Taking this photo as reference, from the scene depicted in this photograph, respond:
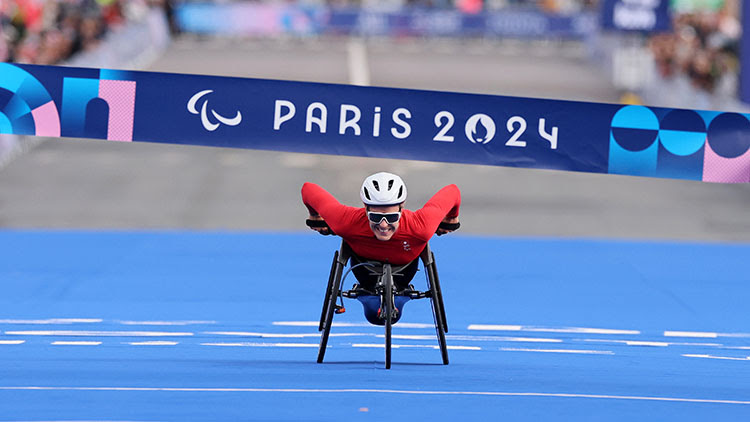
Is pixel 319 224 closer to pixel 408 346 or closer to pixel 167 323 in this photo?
pixel 408 346

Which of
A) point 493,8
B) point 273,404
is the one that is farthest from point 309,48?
point 273,404

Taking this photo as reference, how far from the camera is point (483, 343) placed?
9773 millimetres

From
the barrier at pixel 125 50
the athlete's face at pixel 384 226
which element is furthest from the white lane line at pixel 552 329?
the barrier at pixel 125 50

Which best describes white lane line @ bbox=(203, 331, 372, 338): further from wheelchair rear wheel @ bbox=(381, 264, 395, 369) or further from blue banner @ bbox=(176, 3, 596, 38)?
blue banner @ bbox=(176, 3, 596, 38)

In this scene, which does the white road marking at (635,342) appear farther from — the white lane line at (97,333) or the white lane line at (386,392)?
the white lane line at (97,333)

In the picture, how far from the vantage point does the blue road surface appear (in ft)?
23.2

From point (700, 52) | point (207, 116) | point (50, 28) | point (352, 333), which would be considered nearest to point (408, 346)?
point (352, 333)

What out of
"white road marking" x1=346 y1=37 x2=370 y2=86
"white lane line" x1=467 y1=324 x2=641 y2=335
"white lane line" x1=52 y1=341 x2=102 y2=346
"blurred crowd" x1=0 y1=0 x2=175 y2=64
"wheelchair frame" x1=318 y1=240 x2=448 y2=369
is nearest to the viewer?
"wheelchair frame" x1=318 y1=240 x2=448 y2=369

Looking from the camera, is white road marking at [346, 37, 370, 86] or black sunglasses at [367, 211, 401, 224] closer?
black sunglasses at [367, 211, 401, 224]

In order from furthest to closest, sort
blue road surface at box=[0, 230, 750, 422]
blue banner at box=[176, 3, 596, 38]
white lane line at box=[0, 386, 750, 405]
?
1. blue banner at box=[176, 3, 596, 38]
2. white lane line at box=[0, 386, 750, 405]
3. blue road surface at box=[0, 230, 750, 422]

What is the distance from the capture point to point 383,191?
770cm

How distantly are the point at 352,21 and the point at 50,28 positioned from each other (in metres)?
18.6

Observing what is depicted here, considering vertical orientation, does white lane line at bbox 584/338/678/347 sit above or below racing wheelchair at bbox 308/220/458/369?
below

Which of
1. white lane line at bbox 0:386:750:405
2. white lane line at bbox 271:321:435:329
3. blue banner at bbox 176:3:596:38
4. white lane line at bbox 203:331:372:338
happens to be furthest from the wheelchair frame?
blue banner at bbox 176:3:596:38
